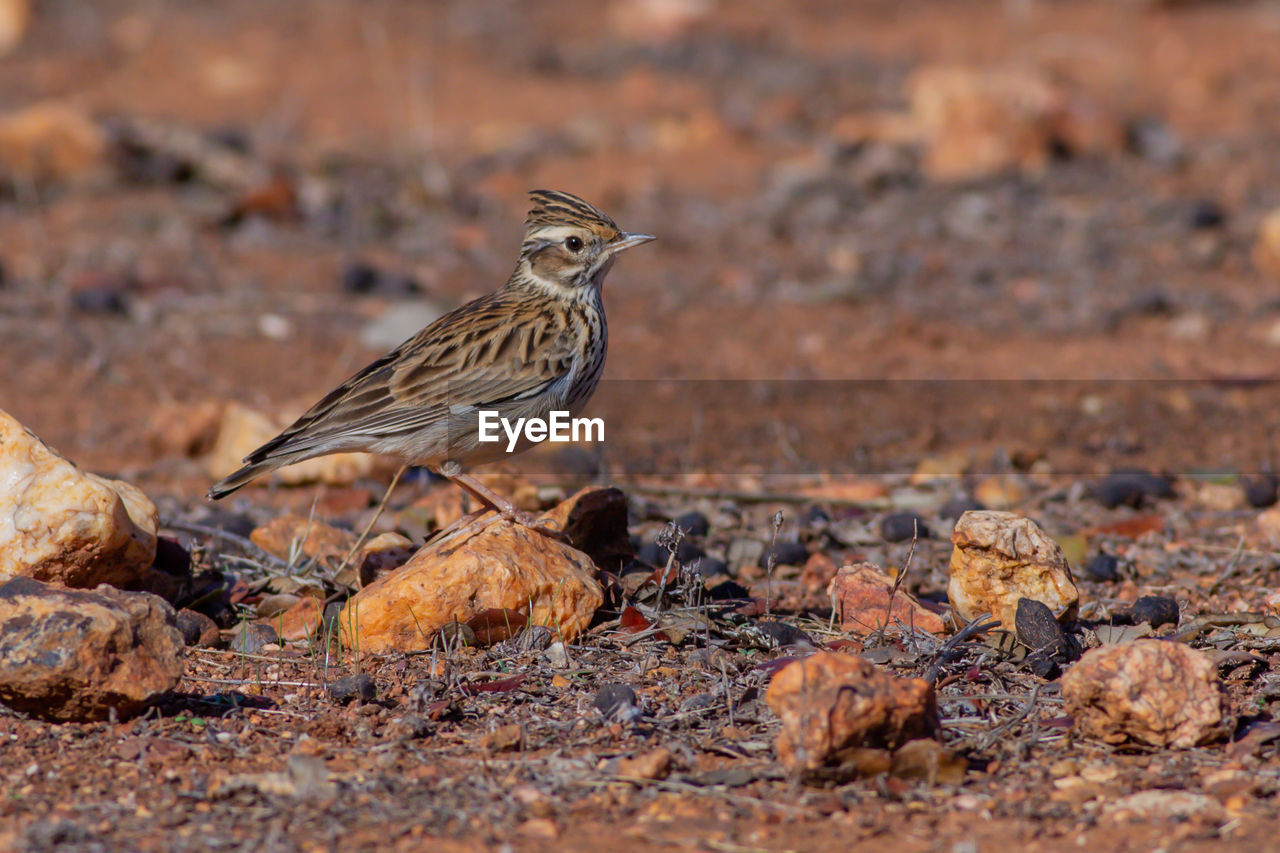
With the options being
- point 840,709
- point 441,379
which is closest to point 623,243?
point 441,379

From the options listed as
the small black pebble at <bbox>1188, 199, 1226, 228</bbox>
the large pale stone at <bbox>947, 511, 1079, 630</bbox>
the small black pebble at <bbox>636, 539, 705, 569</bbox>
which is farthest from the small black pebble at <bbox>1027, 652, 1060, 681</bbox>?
the small black pebble at <bbox>1188, 199, 1226, 228</bbox>

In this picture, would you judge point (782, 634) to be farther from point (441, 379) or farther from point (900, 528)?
point (441, 379)

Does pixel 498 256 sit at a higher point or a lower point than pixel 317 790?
higher

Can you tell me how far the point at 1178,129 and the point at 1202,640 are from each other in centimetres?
1093

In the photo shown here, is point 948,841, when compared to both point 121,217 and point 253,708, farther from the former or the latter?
point 121,217

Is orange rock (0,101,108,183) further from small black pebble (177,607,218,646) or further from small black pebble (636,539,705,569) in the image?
small black pebble (177,607,218,646)

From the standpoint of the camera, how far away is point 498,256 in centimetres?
1198

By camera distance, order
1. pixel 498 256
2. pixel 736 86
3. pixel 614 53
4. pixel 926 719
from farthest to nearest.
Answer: pixel 614 53
pixel 736 86
pixel 498 256
pixel 926 719

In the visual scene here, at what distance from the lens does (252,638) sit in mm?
5059

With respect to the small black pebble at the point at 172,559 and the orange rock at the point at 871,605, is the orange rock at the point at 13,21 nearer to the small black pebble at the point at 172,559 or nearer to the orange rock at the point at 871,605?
the small black pebble at the point at 172,559

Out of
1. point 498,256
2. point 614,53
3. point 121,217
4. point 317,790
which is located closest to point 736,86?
point 614,53

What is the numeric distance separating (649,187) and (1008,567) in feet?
30.7

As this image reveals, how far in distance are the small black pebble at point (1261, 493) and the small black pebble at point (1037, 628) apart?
2599 millimetres

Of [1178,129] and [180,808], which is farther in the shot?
[1178,129]
